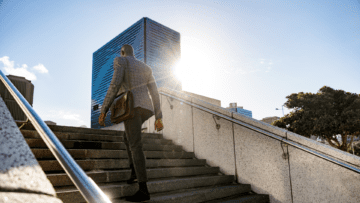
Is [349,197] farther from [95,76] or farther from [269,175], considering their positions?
[95,76]

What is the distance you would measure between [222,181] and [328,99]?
16456 millimetres

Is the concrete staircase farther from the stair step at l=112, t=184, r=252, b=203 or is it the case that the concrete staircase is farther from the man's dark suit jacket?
the man's dark suit jacket

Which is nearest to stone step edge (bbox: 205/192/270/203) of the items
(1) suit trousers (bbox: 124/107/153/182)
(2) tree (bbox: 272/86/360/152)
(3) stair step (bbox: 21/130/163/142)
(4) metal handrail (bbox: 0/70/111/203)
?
(1) suit trousers (bbox: 124/107/153/182)

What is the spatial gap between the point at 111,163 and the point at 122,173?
325mm

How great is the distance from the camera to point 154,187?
9.52 ft

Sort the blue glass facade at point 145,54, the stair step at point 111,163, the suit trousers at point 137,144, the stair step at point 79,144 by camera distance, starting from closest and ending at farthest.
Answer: the suit trousers at point 137,144, the stair step at point 111,163, the stair step at point 79,144, the blue glass facade at point 145,54

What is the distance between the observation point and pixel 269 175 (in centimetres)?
355

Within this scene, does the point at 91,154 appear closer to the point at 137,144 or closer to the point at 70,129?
the point at 70,129

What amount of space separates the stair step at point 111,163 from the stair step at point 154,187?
0.43 metres

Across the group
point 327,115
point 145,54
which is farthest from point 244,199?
point 145,54

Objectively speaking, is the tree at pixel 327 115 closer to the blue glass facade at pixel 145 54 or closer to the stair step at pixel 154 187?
the stair step at pixel 154 187

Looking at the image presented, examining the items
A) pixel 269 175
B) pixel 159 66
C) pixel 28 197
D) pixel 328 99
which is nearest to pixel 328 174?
pixel 269 175

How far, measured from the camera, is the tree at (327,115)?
51.5ft

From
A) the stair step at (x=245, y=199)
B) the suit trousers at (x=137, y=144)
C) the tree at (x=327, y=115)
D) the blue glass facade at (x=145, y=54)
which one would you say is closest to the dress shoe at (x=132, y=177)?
the suit trousers at (x=137, y=144)
